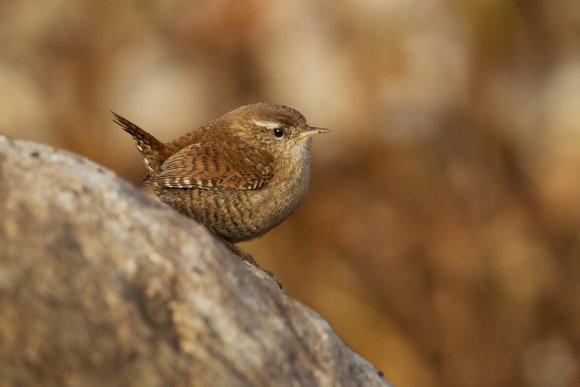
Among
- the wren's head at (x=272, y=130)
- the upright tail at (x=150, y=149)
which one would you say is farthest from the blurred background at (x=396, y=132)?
the upright tail at (x=150, y=149)

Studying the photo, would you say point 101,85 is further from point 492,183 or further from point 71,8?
point 492,183

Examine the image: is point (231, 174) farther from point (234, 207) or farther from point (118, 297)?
point (118, 297)

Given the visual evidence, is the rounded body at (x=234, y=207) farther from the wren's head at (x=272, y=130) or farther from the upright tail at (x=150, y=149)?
the wren's head at (x=272, y=130)

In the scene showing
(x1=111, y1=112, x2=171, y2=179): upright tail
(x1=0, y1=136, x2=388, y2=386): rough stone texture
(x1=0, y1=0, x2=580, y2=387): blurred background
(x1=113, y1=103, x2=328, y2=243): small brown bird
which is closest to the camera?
(x1=0, y1=136, x2=388, y2=386): rough stone texture

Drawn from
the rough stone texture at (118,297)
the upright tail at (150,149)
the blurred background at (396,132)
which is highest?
the blurred background at (396,132)

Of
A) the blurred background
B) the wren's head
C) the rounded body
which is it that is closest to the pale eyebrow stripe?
the wren's head

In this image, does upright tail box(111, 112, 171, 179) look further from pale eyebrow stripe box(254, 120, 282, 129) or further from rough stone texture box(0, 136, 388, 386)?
rough stone texture box(0, 136, 388, 386)
